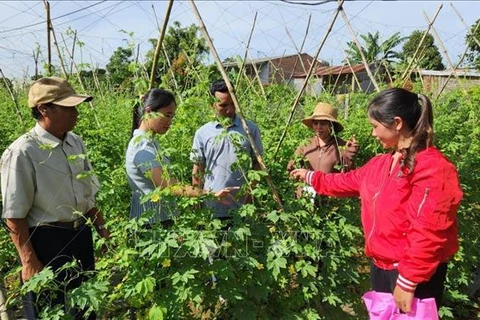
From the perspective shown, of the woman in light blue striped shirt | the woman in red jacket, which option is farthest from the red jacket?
the woman in light blue striped shirt

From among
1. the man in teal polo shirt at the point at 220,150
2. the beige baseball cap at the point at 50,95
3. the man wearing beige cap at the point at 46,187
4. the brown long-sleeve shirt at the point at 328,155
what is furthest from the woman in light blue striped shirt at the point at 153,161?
the brown long-sleeve shirt at the point at 328,155

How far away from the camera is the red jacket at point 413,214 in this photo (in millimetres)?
1639

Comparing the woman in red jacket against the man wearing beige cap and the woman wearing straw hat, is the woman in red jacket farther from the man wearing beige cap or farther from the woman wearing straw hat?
the man wearing beige cap

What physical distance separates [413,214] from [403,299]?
14.5 inches

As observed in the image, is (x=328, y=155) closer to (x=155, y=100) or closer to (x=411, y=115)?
(x=411, y=115)

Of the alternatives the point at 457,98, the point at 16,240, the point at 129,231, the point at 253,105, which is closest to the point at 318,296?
the point at 129,231

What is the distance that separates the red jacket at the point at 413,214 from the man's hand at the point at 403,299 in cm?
7

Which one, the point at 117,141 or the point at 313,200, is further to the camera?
the point at 117,141

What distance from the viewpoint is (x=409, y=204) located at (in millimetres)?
1729

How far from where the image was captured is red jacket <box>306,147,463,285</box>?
5.38 feet

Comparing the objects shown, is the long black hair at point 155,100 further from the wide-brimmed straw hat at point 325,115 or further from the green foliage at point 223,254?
the wide-brimmed straw hat at point 325,115

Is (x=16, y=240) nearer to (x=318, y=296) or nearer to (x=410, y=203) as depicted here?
(x=318, y=296)

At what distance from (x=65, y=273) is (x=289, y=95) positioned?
4.80 meters

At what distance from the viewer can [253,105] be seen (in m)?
4.88
